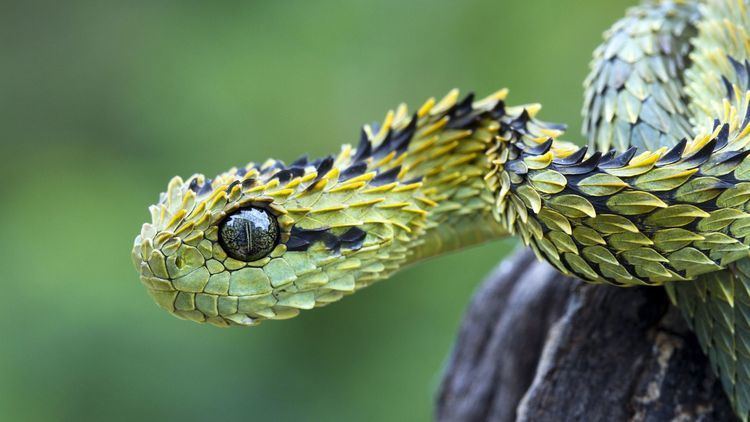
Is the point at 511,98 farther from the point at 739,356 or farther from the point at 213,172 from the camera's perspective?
the point at 739,356

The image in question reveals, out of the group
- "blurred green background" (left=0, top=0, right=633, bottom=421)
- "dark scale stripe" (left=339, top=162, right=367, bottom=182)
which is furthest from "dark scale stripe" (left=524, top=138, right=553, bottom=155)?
"blurred green background" (left=0, top=0, right=633, bottom=421)

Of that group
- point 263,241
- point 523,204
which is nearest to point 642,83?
point 523,204

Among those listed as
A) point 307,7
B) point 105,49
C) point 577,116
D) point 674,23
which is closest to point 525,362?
point 674,23

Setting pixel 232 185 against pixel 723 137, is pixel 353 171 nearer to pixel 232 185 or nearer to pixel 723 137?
pixel 232 185

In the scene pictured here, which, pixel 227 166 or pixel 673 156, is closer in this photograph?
pixel 673 156

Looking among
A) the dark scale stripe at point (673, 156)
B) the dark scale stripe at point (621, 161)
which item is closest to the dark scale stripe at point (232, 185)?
the dark scale stripe at point (621, 161)
